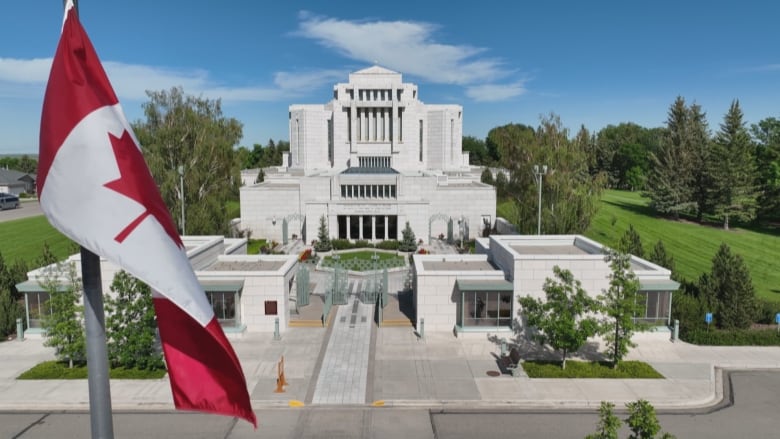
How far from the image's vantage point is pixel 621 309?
73.3ft

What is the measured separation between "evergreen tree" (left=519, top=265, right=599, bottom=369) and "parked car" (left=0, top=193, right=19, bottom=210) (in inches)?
3373

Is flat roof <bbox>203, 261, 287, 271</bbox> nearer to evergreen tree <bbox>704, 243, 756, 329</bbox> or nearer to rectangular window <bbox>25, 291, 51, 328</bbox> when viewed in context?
rectangular window <bbox>25, 291, 51, 328</bbox>

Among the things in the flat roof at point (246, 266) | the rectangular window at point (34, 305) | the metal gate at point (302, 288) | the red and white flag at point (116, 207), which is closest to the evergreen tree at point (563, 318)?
the metal gate at point (302, 288)

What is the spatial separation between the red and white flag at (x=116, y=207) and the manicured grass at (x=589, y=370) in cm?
1826

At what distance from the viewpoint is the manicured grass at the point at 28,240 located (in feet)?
156

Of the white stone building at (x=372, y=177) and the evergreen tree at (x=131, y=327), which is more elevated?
the white stone building at (x=372, y=177)

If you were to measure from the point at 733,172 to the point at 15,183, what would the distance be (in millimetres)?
117708

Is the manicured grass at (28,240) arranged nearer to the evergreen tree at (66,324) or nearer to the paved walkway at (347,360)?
the evergreen tree at (66,324)

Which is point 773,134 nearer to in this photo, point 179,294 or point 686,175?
point 686,175

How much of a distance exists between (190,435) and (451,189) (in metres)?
43.8

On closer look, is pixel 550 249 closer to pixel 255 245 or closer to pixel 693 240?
pixel 255 245

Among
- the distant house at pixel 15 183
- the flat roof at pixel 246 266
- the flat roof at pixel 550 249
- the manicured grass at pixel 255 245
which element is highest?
the distant house at pixel 15 183

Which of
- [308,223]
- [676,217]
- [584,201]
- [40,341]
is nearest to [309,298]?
[40,341]

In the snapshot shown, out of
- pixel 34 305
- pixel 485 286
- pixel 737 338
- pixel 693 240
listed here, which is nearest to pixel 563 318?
pixel 485 286
